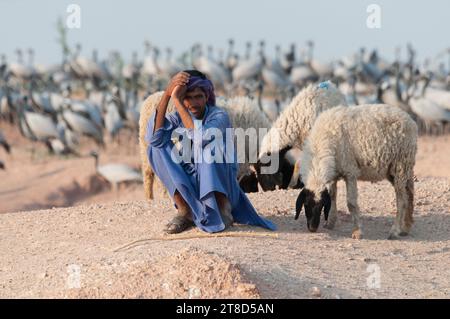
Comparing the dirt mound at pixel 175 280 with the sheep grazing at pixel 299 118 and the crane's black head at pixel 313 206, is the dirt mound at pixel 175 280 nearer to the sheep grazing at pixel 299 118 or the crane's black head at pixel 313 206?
the crane's black head at pixel 313 206

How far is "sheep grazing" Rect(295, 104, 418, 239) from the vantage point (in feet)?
22.6

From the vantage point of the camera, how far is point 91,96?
76.1ft

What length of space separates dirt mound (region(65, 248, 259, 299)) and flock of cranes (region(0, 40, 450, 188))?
868 centimetres

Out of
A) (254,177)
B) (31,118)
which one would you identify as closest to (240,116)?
(254,177)

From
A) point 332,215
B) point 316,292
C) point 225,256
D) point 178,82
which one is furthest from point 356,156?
point 316,292

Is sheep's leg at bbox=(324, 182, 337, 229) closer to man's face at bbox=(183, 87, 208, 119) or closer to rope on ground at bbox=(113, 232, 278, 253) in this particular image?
rope on ground at bbox=(113, 232, 278, 253)

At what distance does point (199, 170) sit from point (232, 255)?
3.15 feet

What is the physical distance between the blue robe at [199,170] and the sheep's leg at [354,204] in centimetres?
62

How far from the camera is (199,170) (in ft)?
21.9

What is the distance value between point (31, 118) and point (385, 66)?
15.1 m

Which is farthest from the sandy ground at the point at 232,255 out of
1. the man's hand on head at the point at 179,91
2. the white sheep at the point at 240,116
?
the man's hand on head at the point at 179,91

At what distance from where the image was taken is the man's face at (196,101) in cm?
673

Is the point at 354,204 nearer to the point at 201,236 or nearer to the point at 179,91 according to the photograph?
the point at 201,236

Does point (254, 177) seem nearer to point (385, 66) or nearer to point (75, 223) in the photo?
point (75, 223)
